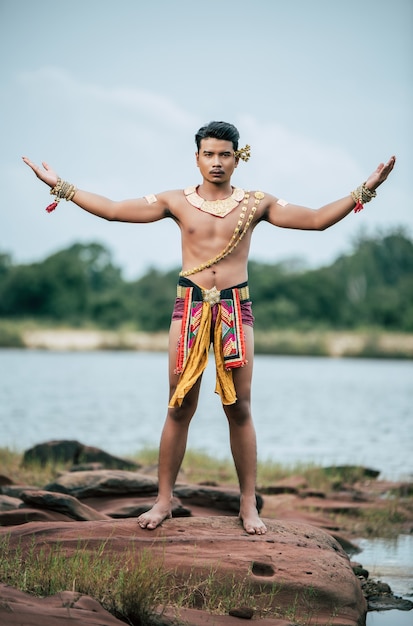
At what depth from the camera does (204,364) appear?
18.4ft

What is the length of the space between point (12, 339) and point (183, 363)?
111ft

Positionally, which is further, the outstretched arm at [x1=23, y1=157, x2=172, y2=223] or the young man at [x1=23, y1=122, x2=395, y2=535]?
the outstretched arm at [x1=23, y1=157, x2=172, y2=223]

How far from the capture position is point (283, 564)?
17.4ft

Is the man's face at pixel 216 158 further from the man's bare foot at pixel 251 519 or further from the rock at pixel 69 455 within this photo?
the rock at pixel 69 455

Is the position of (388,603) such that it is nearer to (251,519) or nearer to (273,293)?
(251,519)

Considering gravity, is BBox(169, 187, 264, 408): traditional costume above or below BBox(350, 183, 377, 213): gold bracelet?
below

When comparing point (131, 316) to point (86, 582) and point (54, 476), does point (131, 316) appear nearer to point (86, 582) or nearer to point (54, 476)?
point (54, 476)

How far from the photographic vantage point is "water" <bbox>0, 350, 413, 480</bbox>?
44.7ft

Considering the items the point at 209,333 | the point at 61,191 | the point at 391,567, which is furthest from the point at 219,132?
the point at 391,567

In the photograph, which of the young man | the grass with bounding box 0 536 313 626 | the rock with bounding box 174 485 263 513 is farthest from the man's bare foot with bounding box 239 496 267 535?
the rock with bounding box 174 485 263 513

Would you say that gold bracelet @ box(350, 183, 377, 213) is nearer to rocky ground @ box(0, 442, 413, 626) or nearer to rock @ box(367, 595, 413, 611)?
rocky ground @ box(0, 442, 413, 626)

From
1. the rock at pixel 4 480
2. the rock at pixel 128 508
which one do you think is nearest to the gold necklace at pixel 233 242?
the rock at pixel 128 508

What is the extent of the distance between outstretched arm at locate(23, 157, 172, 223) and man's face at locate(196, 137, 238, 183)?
1.08 feet

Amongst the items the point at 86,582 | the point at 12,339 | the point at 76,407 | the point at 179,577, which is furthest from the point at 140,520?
the point at 12,339
